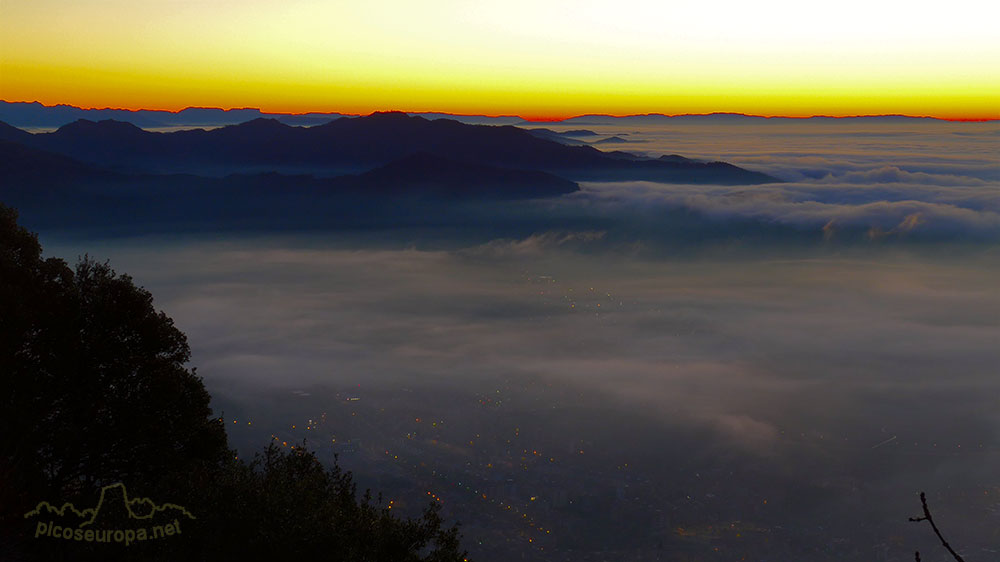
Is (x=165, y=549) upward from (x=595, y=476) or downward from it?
upward

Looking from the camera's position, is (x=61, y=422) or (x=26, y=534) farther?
(x=61, y=422)

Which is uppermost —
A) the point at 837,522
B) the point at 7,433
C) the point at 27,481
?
the point at 7,433

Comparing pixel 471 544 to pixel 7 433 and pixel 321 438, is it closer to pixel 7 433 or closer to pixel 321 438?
pixel 321 438

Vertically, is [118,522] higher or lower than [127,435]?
higher

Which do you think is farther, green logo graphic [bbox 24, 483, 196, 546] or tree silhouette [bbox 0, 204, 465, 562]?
tree silhouette [bbox 0, 204, 465, 562]

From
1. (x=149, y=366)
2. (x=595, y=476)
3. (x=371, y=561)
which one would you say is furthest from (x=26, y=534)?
(x=595, y=476)

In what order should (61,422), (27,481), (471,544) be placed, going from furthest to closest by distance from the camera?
(471,544), (61,422), (27,481)

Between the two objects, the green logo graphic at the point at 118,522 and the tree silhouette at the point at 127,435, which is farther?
the tree silhouette at the point at 127,435

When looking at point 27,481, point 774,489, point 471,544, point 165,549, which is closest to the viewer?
point 165,549
